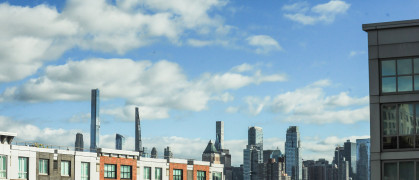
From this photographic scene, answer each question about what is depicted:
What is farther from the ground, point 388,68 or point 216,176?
point 388,68

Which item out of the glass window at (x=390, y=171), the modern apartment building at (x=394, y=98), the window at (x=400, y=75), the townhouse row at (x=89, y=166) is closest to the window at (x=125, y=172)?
the townhouse row at (x=89, y=166)

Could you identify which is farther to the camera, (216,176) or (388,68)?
(216,176)

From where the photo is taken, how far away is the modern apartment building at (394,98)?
3756 cm

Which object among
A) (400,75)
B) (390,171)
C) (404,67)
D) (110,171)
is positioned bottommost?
(110,171)

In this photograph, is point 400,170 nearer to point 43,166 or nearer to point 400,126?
point 400,126

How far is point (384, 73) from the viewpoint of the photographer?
3859 cm

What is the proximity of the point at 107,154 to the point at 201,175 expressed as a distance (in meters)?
18.2

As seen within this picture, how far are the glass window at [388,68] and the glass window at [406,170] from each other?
497cm

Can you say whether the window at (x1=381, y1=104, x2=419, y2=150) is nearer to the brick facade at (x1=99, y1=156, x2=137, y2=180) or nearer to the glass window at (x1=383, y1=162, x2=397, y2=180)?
the glass window at (x1=383, y1=162, x2=397, y2=180)

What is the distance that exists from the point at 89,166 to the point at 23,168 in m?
10.1

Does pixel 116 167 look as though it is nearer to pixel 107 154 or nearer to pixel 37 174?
pixel 107 154

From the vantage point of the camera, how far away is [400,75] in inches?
1502

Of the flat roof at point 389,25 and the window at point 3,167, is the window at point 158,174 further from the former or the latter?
the flat roof at point 389,25

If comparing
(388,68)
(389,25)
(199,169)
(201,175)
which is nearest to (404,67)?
(388,68)
